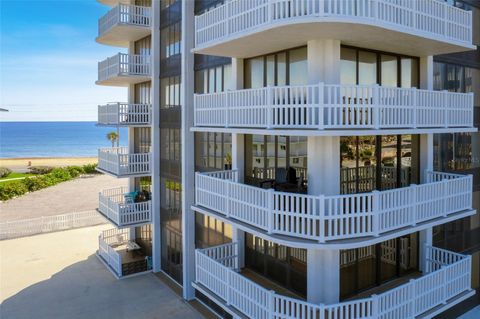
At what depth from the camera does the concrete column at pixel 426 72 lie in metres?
12.2

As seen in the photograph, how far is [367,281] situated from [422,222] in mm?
2516

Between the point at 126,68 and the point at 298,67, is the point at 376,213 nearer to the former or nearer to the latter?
the point at 298,67

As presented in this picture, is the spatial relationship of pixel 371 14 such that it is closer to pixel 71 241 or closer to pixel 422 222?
pixel 422 222

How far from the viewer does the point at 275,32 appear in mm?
9188

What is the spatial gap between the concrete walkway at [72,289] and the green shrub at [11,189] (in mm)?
13604

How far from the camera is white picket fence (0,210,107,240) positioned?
24.1m

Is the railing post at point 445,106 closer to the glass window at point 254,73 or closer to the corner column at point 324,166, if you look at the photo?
the corner column at point 324,166

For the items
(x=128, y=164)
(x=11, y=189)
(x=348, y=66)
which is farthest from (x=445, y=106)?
(x=11, y=189)

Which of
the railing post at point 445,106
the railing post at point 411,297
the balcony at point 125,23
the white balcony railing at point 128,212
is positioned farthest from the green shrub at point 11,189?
the railing post at point 445,106

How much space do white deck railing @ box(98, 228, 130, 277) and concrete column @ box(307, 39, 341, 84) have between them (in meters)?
12.8

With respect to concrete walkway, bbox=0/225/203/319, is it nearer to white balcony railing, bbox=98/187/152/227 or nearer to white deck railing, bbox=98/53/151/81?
white balcony railing, bbox=98/187/152/227

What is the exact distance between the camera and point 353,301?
8.91 m

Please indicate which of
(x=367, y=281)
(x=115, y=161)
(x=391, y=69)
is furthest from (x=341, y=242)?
(x=115, y=161)

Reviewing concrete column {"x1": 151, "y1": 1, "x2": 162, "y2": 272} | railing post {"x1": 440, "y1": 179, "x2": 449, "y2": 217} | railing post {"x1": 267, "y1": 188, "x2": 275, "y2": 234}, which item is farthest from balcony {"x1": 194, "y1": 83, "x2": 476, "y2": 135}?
concrete column {"x1": 151, "y1": 1, "x2": 162, "y2": 272}
